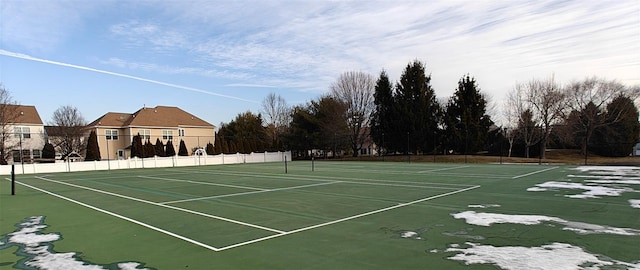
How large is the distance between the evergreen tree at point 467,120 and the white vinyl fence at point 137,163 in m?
18.7

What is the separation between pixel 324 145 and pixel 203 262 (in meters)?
40.1

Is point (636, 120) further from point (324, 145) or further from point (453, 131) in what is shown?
point (324, 145)

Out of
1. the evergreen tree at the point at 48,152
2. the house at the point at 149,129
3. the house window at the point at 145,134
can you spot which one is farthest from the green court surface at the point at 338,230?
the house at the point at 149,129

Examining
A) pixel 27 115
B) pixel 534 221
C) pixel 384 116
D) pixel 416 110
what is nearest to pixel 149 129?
pixel 27 115

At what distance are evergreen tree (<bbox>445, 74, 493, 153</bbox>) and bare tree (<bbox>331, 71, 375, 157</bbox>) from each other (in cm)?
894

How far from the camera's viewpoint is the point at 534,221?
666 centimetres

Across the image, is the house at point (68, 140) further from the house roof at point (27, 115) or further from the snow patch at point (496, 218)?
the snow patch at point (496, 218)

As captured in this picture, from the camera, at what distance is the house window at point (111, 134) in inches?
1709

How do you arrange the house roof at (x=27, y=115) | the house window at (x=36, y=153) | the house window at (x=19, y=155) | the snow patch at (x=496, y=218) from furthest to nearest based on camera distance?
the house roof at (x=27, y=115) < the house window at (x=36, y=153) < the house window at (x=19, y=155) < the snow patch at (x=496, y=218)

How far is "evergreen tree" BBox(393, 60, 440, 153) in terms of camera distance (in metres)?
39.8

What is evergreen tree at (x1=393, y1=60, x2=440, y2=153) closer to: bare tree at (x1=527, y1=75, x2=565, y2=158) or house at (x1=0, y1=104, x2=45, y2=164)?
bare tree at (x1=527, y1=75, x2=565, y2=158)

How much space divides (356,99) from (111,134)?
2818 cm

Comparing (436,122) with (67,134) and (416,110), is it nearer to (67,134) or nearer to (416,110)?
(416,110)

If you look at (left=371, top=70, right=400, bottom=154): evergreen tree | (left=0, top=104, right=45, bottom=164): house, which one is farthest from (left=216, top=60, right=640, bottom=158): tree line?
(left=0, top=104, right=45, bottom=164): house
